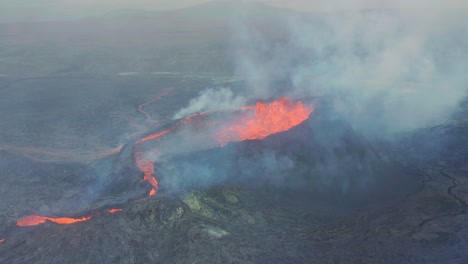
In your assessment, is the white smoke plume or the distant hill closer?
the white smoke plume

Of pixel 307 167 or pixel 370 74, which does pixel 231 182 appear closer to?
pixel 307 167

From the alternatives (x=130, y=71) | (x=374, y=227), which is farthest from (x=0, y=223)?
(x=130, y=71)


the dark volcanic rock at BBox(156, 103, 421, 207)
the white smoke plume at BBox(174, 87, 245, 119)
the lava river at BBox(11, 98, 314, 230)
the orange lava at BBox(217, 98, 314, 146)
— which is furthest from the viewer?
the white smoke plume at BBox(174, 87, 245, 119)

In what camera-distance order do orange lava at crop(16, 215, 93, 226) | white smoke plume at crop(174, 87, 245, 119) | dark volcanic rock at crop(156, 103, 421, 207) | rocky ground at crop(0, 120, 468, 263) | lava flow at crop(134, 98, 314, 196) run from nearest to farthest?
rocky ground at crop(0, 120, 468, 263) → orange lava at crop(16, 215, 93, 226) → dark volcanic rock at crop(156, 103, 421, 207) → lava flow at crop(134, 98, 314, 196) → white smoke plume at crop(174, 87, 245, 119)

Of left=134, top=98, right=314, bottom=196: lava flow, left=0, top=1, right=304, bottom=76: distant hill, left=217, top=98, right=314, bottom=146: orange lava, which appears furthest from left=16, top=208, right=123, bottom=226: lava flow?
left=0, top=1, right=304, bottom=76: distant hill

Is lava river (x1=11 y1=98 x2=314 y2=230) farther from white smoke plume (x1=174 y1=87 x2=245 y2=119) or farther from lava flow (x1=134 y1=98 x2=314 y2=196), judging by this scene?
white smoke plume (x1=174 y1=87 x2=245 y2=119)

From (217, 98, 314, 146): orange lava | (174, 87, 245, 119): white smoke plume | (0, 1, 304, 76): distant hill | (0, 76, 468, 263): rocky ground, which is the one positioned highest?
(217, 98, 314, 146): orange lava

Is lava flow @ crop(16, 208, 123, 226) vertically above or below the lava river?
below
